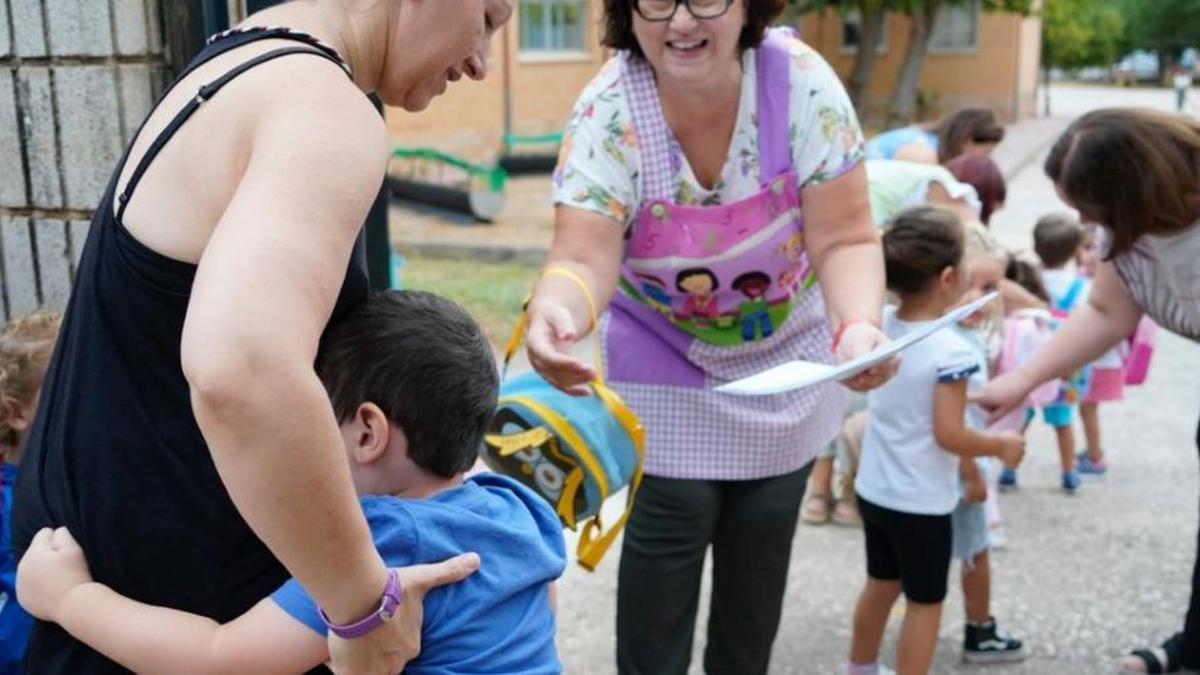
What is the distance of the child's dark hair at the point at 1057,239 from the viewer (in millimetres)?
5430

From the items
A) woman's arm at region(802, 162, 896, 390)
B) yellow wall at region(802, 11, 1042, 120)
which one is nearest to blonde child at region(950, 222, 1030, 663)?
woman's arm at region(802, 162, 896, 390)

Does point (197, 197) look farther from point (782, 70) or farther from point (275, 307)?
point (782, 70)

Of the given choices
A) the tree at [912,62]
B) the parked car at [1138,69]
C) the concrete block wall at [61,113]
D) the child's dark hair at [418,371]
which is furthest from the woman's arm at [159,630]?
the parked car at [1138,69]

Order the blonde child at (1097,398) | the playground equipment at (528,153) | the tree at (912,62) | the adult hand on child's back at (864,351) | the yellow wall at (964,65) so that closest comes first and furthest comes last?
the adult hand on child's back at (864,351) < the blonde child at (1097,398) < the playground equipment at (528,153) < the tree at (912,62) < the yellow wall at (964,65)

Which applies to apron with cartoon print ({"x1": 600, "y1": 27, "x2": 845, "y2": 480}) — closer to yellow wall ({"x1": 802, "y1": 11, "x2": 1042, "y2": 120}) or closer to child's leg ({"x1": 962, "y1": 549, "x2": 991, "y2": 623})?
child's leg ({"x1": 962, "y1": 549, "x2": 991, "y2": 623})

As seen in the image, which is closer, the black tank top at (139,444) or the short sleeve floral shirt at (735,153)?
the black tank top at (139,444)

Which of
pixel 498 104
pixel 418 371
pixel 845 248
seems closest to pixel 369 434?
pixel 418 371

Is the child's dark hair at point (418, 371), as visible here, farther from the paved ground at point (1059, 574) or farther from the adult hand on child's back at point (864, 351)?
the paved ground at point (1059, 574)

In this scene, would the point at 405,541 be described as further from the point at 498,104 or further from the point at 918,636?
the point at 498,104

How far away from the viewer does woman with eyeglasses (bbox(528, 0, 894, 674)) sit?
2.51 metres

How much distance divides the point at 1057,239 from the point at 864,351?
340 centimetres

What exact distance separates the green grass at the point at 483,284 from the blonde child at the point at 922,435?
13.3ft

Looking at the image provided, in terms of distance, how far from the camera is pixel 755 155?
255 centimetres

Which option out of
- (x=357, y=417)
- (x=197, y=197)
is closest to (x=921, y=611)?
(x=357, y=417)
